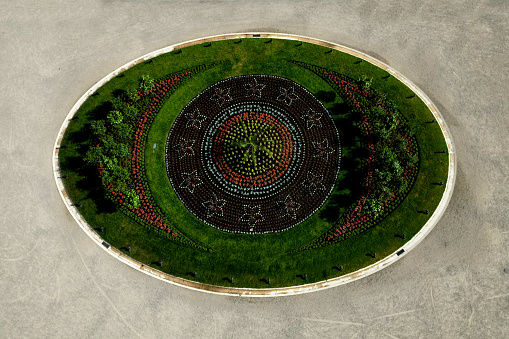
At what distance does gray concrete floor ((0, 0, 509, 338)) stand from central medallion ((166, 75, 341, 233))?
7953 mm

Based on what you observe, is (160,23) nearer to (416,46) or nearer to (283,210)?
(283,210)

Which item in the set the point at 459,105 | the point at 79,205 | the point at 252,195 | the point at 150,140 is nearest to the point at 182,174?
the point at 150,140

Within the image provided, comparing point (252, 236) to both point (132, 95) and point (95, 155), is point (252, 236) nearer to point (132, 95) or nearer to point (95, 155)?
point (95, 155)

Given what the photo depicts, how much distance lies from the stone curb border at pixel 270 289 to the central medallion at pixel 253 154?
6099 mm

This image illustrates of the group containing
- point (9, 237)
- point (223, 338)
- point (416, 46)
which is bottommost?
point (223, 338)

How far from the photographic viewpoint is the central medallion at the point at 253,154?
122ft

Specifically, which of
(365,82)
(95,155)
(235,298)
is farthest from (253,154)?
(95,155)

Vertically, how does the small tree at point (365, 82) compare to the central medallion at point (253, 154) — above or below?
above

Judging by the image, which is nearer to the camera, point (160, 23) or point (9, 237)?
point (9, 237)

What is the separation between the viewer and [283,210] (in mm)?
37281

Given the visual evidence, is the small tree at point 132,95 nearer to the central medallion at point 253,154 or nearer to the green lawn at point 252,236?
the green lawn at point 252,236

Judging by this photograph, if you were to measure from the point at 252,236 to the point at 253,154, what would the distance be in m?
8.68

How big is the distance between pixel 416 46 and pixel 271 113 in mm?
19314

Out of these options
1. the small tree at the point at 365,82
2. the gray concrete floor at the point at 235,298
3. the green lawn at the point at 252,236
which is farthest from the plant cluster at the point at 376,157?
the gray concrete floor at the point at 235,298
